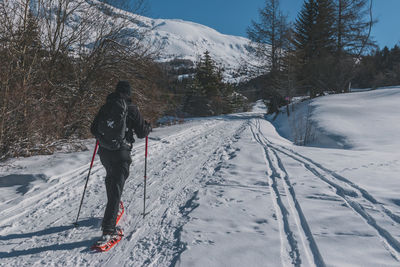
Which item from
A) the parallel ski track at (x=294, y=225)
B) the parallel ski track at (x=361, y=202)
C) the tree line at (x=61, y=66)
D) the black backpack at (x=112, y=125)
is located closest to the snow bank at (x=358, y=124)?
the parallel ski track at (x=361, y=202)

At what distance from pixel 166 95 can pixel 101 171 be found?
10996 mm

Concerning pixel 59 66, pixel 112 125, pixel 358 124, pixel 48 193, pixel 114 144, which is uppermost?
pixel 59 66

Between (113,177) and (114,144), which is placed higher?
(114,144)

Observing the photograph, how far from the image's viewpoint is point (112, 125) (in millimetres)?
3008

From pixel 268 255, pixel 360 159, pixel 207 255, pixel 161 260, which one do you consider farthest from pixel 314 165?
pixel 161 260

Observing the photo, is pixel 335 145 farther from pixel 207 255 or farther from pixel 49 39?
pixel 49 39

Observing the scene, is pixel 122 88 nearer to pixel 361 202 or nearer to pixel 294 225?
pixel 294 225

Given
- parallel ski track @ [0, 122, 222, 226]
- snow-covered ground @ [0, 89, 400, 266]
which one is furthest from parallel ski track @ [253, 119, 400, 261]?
parallel ski track @ [0, 122, 222, 226]

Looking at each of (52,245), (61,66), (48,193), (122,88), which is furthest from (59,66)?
(52,245)

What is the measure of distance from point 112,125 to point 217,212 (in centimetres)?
206

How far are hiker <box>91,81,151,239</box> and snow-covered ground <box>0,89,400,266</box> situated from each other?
0.45m

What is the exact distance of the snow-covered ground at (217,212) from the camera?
2658mm

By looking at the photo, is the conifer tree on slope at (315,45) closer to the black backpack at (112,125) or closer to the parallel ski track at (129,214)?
the parallel ski track at (129,214)

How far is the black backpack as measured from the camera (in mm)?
2996
